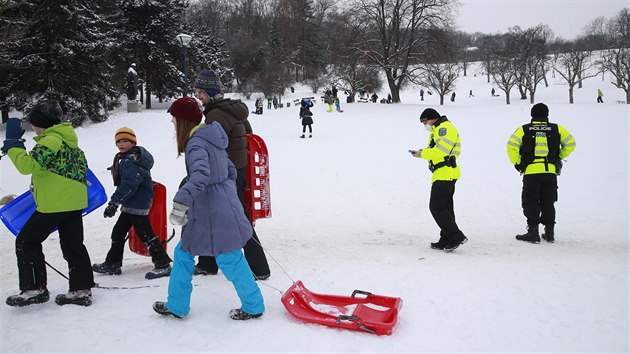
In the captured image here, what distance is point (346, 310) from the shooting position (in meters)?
3.72

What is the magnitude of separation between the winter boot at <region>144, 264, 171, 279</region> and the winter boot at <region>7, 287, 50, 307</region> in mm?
920

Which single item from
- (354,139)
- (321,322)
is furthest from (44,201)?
(354,139)

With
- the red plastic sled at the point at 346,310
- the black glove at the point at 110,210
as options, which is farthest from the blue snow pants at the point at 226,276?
the black glove at the point at 110,210

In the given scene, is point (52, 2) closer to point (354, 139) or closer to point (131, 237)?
point (354, 139)

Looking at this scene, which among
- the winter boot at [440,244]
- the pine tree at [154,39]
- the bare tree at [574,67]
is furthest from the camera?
the bare tree at [574,67]

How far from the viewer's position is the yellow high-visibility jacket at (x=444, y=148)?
5641 millimetres

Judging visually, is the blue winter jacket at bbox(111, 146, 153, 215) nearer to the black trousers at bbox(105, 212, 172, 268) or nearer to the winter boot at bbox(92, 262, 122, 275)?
the black trousers at bbox(105, 212, 172, 268)

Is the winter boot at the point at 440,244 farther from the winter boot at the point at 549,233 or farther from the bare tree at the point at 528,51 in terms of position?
the bare tree at the point at 528,51

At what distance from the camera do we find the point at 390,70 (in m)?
39.2

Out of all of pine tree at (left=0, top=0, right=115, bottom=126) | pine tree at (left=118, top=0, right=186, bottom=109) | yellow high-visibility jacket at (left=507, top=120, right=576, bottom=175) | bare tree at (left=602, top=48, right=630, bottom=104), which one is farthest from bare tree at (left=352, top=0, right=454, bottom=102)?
yellow high-visibility jacket at (left=507, top=120, right=576, bottom=175)

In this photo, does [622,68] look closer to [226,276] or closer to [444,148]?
[444,148]

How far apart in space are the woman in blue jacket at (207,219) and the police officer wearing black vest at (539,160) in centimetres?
462

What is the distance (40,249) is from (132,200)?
955mm

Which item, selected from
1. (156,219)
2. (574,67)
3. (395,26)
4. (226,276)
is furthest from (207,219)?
(574,67)
